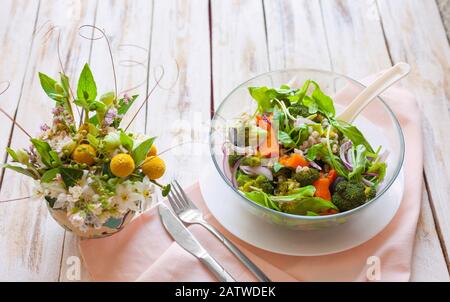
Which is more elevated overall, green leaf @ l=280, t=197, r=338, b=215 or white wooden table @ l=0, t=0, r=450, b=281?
white wooden table @ l=0, t=0, r=450, b=281

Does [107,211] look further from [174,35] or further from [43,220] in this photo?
[174,35]

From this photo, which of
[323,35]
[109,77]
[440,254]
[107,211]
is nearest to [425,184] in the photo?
[440,254]

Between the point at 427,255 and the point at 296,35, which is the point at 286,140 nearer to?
the point at 427,255

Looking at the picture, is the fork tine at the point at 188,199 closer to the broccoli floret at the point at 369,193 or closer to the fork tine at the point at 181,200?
the fork tine at the point at 181,200

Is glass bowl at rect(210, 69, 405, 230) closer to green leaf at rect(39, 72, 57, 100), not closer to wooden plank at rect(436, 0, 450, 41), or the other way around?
green leaf at rect(39, 72, 57, 100)

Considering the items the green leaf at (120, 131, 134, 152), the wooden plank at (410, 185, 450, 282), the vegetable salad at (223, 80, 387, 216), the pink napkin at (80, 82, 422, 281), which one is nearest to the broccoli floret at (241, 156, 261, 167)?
the vegetable salad at (223, 80, 387, 216)

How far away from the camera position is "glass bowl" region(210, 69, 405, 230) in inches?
40.1

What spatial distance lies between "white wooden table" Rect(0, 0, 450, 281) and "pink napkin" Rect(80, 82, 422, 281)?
11cm

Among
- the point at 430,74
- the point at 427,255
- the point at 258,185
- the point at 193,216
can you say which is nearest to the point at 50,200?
the point at 193,216

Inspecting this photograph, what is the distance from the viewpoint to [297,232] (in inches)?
42.1

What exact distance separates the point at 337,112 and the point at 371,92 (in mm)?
103

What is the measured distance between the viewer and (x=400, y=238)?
1.07m

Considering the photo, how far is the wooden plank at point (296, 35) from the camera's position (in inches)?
57.5

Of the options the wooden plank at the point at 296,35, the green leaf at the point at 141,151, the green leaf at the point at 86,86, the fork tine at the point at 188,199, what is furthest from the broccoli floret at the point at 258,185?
the wooden plank at the point at 296,35
